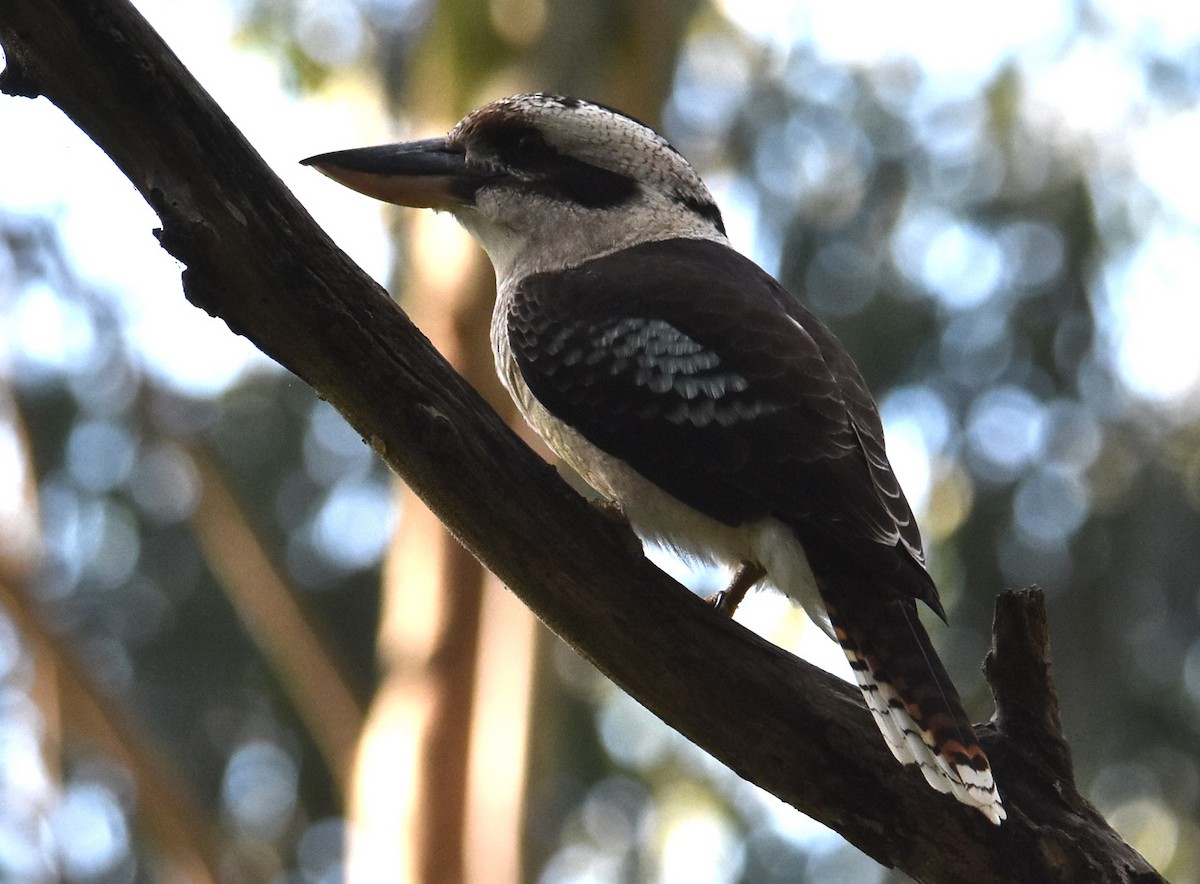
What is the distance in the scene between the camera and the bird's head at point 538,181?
2.96 m

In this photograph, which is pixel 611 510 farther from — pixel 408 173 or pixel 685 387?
pixel 408 173

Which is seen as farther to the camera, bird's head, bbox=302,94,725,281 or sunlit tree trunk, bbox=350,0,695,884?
sunlit tree trunk, bbox=350,0,695,884

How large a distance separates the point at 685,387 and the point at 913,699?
0.68 meters

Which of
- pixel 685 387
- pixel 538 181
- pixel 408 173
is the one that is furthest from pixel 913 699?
pixel 408 173

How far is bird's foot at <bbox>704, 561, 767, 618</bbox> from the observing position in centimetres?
262

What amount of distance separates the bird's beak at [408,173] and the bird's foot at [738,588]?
1017 millimetres

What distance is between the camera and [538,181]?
9.83 feet

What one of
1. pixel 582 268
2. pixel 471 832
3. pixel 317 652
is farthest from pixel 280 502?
pixel 582 268

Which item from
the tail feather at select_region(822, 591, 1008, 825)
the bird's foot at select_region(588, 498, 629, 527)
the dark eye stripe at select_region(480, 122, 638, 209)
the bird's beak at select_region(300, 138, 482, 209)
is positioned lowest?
the tail feather at select_region(822, 591, 1008, 825)

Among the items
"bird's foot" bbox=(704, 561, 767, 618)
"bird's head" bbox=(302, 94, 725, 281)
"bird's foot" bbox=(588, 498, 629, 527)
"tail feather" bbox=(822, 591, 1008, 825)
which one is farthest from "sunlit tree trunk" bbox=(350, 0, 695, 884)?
"tail feather" bbox=(822, 591, 1008, 825)

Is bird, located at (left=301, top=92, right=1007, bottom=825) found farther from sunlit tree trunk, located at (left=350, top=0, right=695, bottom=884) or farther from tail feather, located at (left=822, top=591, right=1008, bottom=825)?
sunlit tree trunk, located at (left=350, top=0, right=695, bottom=884)

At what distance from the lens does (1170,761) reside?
7.62 meters

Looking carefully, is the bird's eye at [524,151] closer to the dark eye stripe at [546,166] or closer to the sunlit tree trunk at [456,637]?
the dark eye stripe at [546,166]

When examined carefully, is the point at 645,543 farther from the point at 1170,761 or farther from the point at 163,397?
the point at 1170,761
